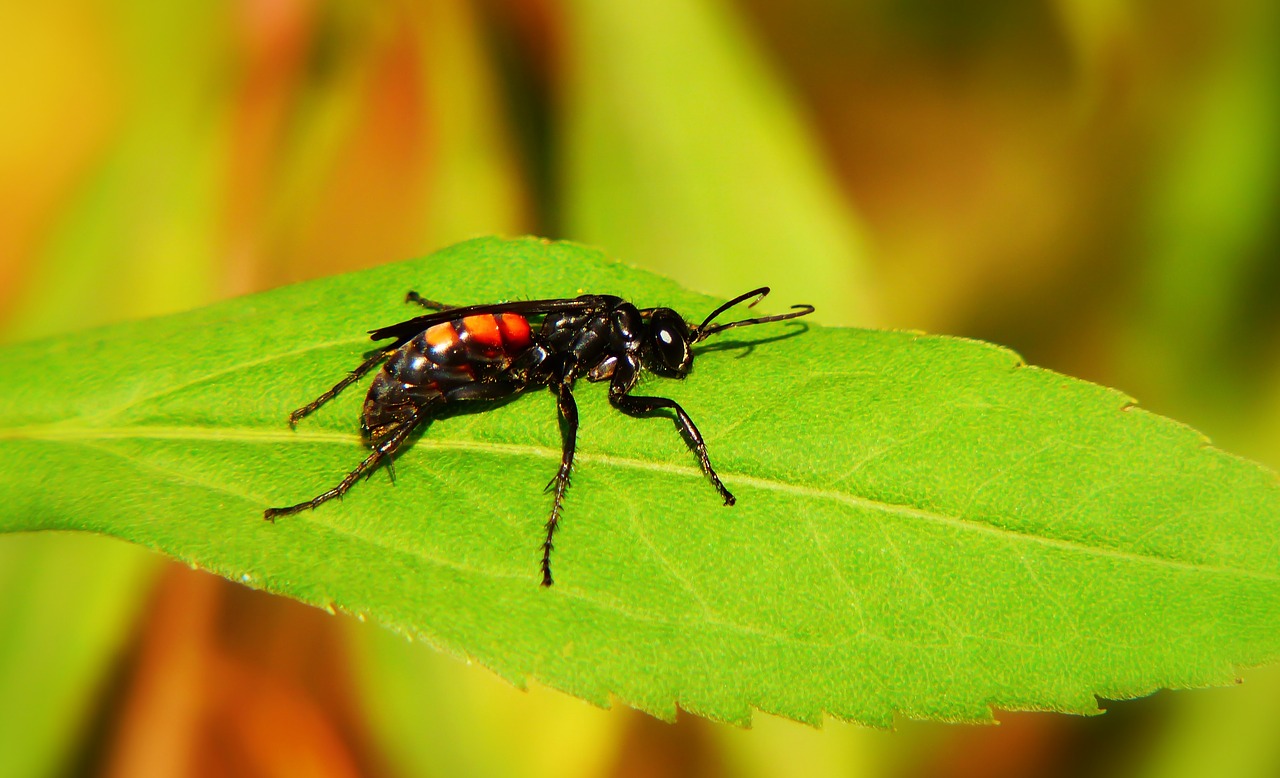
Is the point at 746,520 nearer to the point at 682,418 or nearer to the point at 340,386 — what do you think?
the point at 682,418

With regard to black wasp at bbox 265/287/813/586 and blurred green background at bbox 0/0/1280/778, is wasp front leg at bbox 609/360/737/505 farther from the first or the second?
blurred green background at bbox 0/0/1280/778

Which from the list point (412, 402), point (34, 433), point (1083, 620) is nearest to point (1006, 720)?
point (1083, 620)

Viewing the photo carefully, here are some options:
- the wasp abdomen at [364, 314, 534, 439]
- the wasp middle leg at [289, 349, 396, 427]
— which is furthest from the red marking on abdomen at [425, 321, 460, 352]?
the wasp middle leg at [289, 349, 396, 427]

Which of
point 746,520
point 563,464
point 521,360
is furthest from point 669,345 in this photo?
point 746,520

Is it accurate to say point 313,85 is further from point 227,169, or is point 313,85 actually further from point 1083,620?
point 1083,620

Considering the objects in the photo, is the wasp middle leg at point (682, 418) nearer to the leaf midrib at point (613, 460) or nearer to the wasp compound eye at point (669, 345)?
the leaf midrib at point (613, 460)

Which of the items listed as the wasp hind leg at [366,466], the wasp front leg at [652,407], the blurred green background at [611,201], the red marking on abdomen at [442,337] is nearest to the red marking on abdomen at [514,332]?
the red marking on abdomen at [442,337]
